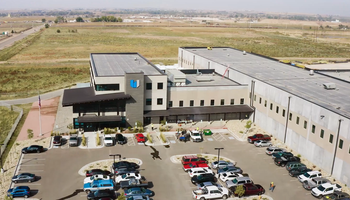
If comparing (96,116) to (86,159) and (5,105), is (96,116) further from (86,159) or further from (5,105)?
(5,105)

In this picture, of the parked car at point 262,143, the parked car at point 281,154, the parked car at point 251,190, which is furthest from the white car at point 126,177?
the parked car at point 262,143

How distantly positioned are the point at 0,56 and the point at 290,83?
122 meters

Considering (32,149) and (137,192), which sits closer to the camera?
(137,192)

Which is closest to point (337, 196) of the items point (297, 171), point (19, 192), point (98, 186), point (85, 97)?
point (297, 171)

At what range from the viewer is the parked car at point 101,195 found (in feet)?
117

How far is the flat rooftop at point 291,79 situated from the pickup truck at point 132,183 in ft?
83.3

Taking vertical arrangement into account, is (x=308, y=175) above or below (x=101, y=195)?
above

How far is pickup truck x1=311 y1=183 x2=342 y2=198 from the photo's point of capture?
125 ft

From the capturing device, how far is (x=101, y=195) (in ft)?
118

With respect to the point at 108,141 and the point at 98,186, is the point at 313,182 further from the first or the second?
the point at 108,141

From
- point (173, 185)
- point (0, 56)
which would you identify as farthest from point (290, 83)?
point (0, 56)

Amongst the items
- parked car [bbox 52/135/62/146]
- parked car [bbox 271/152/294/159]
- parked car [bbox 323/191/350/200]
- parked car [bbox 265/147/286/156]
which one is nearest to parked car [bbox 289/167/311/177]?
parked car [bbox 271/152/294/159]

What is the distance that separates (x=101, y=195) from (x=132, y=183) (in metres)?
4.18

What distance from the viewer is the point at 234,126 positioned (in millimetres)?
60344
